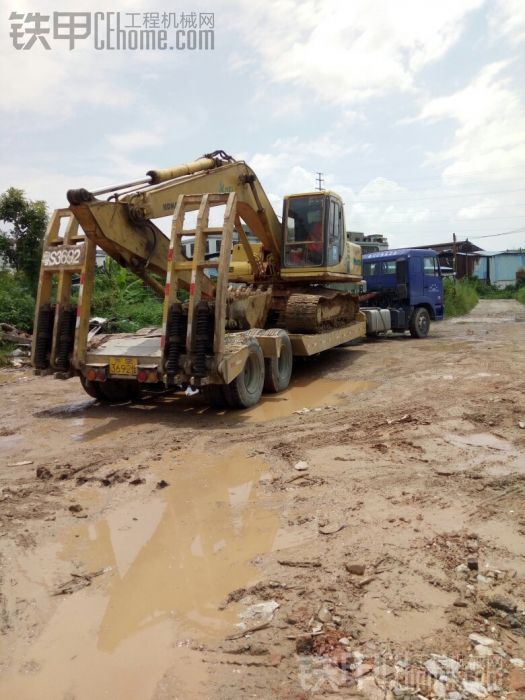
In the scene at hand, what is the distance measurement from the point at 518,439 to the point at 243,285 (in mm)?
6297

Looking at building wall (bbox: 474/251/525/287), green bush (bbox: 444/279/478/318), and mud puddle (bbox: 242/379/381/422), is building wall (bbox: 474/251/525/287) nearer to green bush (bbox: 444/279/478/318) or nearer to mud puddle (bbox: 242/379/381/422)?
green bush (bbox: 444/279/478/318)

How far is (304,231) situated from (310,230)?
113 mm

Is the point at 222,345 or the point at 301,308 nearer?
the point at 222,345

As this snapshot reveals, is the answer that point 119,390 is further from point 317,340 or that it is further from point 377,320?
point 377,320

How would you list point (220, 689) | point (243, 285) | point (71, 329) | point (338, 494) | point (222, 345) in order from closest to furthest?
point (220, 689)
point (338, 494)
point (222, 345)
point (71, 329)
point (243, 285)

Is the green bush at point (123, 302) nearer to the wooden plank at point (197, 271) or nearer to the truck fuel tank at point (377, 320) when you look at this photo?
the truck fuel tank at point (377, 320)

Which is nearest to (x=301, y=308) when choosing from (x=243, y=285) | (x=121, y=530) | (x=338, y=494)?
(x=243, y=285)

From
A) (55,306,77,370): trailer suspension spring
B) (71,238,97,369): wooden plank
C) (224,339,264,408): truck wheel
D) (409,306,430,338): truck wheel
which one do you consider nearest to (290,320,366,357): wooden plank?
(224,339,264,408): truck wheel

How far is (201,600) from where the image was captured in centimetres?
311

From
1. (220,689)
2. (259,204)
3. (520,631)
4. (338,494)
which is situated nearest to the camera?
(220,689)

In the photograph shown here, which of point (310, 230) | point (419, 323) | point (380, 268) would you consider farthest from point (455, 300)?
point (310, 230)

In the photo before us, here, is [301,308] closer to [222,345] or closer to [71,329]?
[222,345]

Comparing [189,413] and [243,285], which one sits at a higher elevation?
[243,285]

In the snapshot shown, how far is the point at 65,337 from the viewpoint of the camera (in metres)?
7.40
